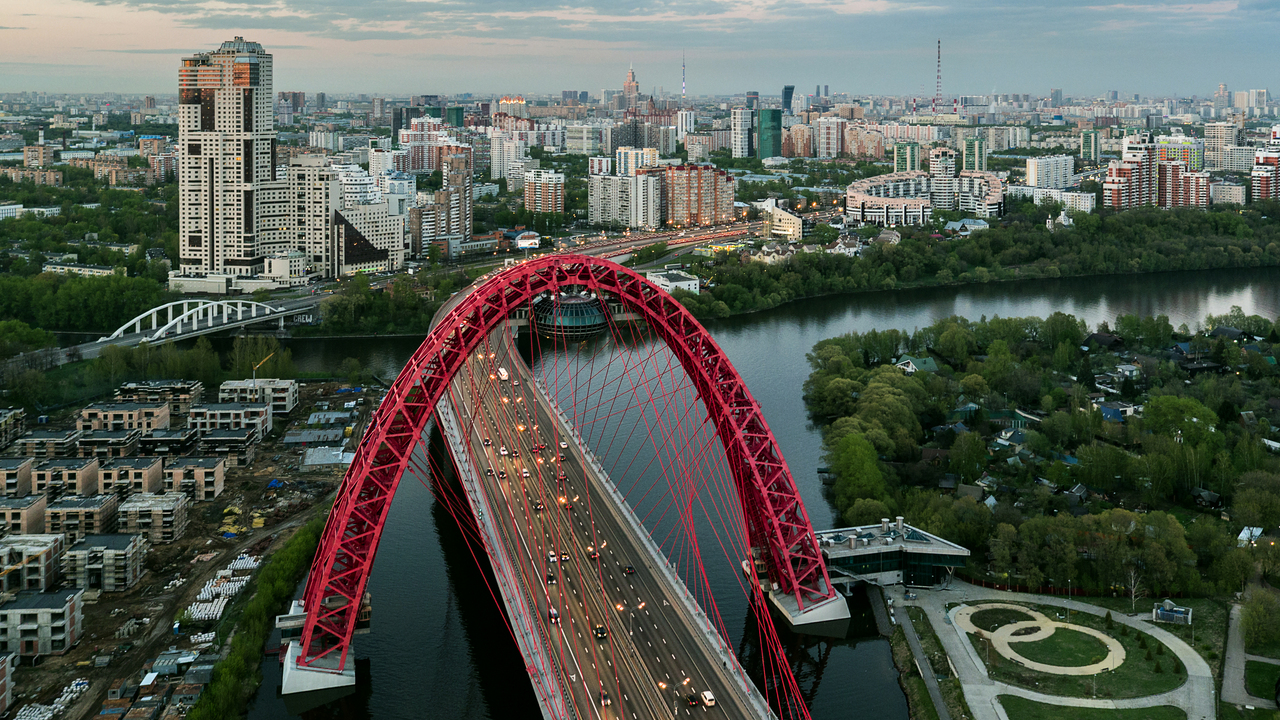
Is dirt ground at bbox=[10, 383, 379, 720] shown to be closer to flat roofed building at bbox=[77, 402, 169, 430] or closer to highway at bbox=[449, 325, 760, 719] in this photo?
flat roofed building at bbox=[77, 402, 169, 430]

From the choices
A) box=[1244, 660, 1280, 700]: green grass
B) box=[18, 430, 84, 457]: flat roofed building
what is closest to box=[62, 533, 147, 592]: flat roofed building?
box=[18, 430, 84, 457]: flat roofed building

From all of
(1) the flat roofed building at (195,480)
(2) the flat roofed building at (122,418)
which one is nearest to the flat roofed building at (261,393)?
(2) the flat roofed building at (122,418)

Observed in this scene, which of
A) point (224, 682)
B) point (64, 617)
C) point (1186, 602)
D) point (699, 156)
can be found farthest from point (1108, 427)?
point (699, 156)

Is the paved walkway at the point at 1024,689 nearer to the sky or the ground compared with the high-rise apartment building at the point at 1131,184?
nearer to the ground

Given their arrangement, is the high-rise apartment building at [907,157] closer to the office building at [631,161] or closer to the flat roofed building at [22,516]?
the office building at [631,161]

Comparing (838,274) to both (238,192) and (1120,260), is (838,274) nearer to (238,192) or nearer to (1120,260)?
(1120,260)
